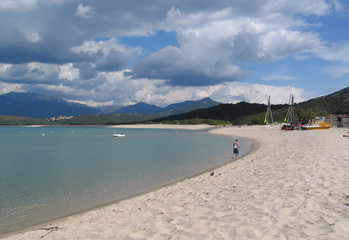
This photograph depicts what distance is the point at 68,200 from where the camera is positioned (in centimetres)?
1379

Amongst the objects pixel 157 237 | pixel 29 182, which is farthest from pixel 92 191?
pixel 157 237

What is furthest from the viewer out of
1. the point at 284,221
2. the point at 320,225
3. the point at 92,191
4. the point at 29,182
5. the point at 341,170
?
the point at 29,182

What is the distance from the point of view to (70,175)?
20.9 metres

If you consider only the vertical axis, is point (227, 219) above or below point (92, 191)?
above

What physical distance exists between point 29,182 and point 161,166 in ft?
32.6

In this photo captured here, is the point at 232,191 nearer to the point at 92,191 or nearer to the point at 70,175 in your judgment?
the point at 92,191

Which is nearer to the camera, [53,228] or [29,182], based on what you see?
[53,228]

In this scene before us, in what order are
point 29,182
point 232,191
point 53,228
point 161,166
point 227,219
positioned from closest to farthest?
point 227,219
point 53,228
point 232,191
point 29,182
point 161,166

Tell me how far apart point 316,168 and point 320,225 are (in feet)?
26.9

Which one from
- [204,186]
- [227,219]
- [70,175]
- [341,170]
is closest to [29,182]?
[70,175]

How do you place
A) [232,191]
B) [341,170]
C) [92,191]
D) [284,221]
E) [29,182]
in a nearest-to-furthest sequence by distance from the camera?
[284,221]
[232,191]
[341,170]
[92,191]
[29,182]

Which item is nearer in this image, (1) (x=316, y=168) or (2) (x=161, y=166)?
(1) (x=316, y=168)

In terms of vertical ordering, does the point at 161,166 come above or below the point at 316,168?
below

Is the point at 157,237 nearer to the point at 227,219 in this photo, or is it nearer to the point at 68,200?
the point at 227,219
